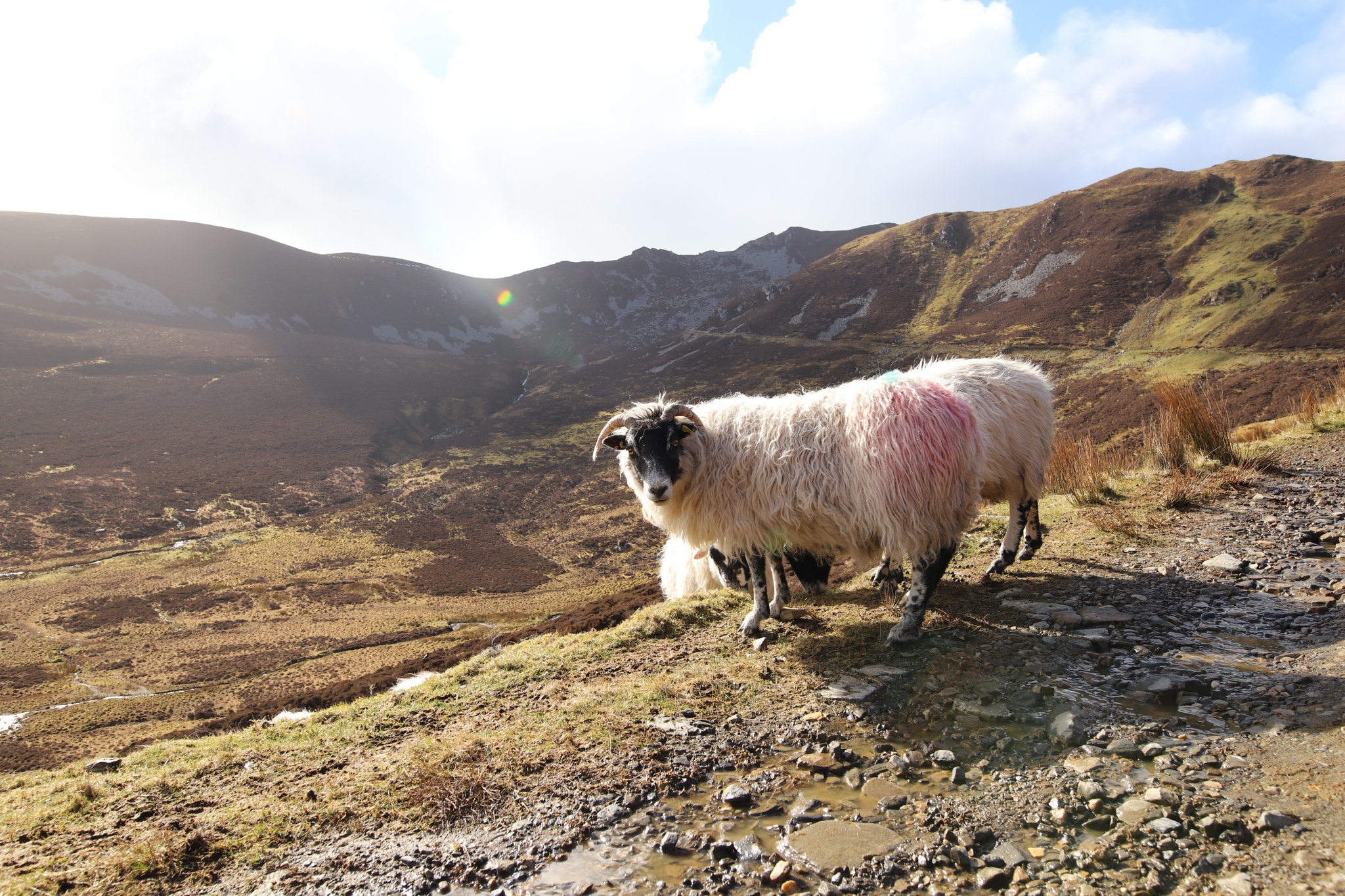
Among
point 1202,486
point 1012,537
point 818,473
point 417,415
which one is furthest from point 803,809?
point 417,415

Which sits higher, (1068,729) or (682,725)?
(1068,729)

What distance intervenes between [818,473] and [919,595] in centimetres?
146

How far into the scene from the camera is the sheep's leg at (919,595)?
5488mm

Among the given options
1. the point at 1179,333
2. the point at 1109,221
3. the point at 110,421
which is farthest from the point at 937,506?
the point at 1109,221

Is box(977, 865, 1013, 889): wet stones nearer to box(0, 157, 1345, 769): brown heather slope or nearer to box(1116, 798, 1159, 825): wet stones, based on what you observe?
box(1116, 798, 1159, 825): wet stones

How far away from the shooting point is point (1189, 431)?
32.9 ft

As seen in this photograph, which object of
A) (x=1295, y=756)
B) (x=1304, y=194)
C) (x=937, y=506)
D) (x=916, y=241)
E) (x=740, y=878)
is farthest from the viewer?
(x=916, y=241)

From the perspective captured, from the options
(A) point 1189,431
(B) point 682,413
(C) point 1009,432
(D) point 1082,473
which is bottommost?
(D) point 1082,473

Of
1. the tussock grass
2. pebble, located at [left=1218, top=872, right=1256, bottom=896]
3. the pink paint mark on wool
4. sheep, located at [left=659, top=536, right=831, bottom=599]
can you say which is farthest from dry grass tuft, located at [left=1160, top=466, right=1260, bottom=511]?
pebble, located at [left=1218, top=872, right=1256, bottom=896]

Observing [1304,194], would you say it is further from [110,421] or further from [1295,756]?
[110,421]

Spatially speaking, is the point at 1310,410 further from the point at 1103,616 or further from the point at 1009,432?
the point at 1103,616

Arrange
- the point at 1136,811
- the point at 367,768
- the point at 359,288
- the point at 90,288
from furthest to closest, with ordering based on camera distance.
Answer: the point at 359,288 → the point at 90,288 → the point at 367,768 → the point at 1136,811

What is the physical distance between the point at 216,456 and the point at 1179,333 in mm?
72737

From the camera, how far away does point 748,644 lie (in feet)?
20.2
